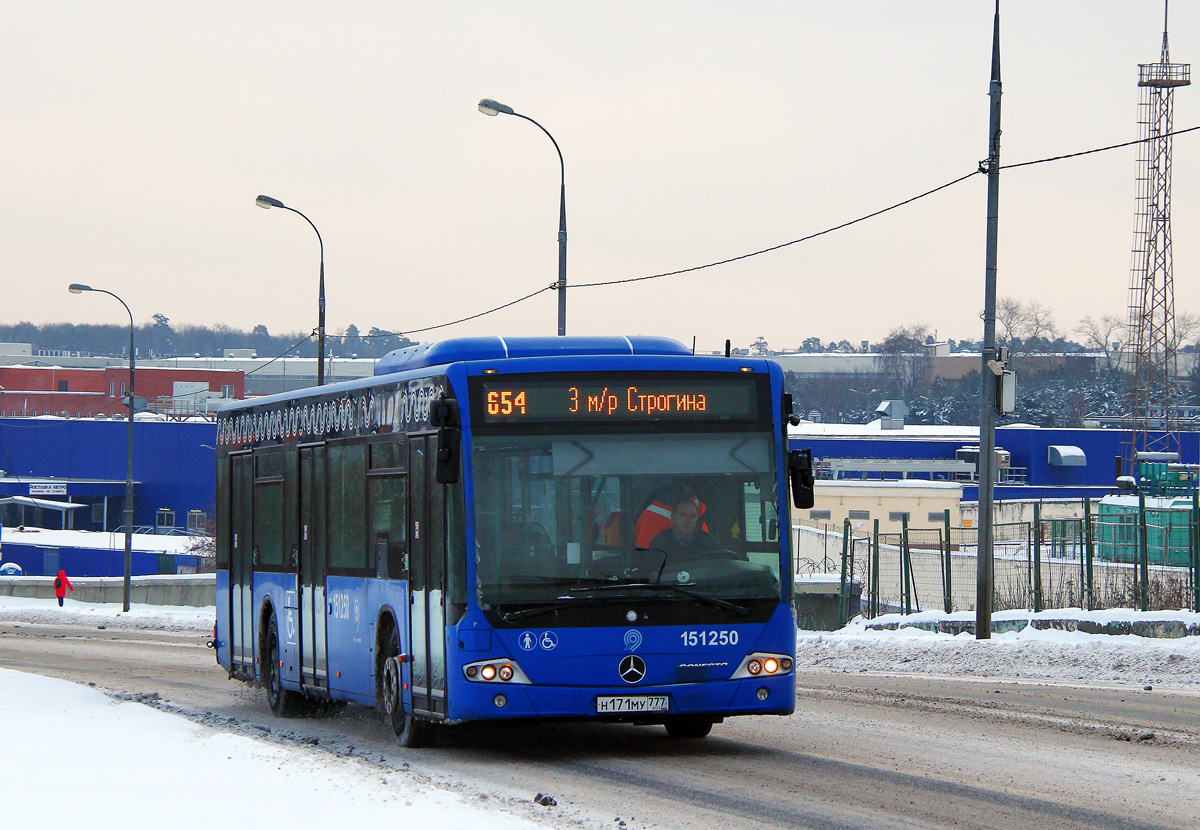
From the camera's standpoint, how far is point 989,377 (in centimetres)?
2127

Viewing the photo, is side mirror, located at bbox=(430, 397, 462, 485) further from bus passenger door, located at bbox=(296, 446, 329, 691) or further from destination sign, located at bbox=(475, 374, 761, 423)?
bus passenger door, located at bbox=(296, 446, 329, 691)

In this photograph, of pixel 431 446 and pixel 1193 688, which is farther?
pixel 1193 688

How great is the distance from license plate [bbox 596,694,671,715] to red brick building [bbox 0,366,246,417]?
370 ft

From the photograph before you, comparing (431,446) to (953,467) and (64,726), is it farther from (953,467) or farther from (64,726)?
(953,467)

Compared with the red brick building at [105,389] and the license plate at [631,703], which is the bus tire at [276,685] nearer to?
the license plate at [631,703]

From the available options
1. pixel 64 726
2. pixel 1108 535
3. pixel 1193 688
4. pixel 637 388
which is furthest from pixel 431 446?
pixel 1108 535

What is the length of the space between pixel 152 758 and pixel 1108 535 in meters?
22.2

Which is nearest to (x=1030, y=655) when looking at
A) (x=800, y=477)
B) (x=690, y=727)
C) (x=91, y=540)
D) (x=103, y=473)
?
(x=690, y=727)

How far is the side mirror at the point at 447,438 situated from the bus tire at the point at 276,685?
526 centimetres

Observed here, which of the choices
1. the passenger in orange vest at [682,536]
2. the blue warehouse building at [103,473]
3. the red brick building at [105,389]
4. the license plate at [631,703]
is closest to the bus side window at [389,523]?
the license plate at [631,703]

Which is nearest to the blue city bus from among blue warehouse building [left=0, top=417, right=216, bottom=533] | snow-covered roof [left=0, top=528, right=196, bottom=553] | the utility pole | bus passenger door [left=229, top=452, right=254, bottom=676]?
bus passenger door [left=229, top=452, right=254, bottom=676]

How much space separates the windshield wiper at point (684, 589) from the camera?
1080 cm

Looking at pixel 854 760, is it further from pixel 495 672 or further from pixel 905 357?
pixel 905 357

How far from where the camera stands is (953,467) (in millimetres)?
87250
